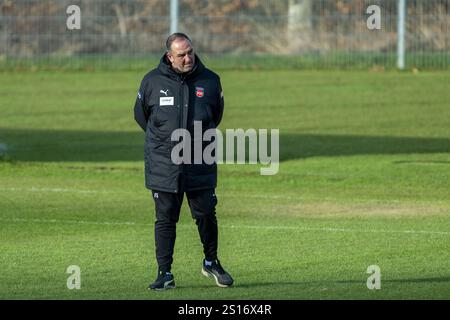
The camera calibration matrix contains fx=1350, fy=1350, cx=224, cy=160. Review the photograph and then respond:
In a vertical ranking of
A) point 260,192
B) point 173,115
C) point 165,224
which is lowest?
point 260,192

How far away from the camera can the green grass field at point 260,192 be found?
12.2 m

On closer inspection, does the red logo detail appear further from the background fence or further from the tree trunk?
the tree trunk

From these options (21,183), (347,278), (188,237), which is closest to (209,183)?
(347,278)

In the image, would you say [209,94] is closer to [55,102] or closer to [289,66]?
[55,102]

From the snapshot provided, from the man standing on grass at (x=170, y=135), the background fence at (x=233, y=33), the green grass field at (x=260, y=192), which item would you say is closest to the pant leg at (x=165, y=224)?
the man standing on grass at (x=170, y=135)

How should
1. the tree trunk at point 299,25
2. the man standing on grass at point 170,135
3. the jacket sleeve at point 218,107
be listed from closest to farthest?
the man standing on grass at point 170,135 → the jacket sleeve at point 218,107 → the tree trunk at point 299,25

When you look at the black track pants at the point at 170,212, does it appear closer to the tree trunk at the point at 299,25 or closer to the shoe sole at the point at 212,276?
the shoe sole at the point at 212,276

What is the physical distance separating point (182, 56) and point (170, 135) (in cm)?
68

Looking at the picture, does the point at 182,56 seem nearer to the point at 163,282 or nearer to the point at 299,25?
the point at 163,282

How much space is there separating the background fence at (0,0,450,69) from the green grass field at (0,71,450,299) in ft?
2.63

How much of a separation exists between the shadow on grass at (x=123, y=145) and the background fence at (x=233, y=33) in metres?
9.03

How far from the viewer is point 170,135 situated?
11.5 m

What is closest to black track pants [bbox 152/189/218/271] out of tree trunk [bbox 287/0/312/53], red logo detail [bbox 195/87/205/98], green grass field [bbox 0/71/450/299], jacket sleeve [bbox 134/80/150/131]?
green grass field [bbox 0/71/450/299]

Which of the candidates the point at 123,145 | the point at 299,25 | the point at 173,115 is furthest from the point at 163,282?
the point at 299,25
